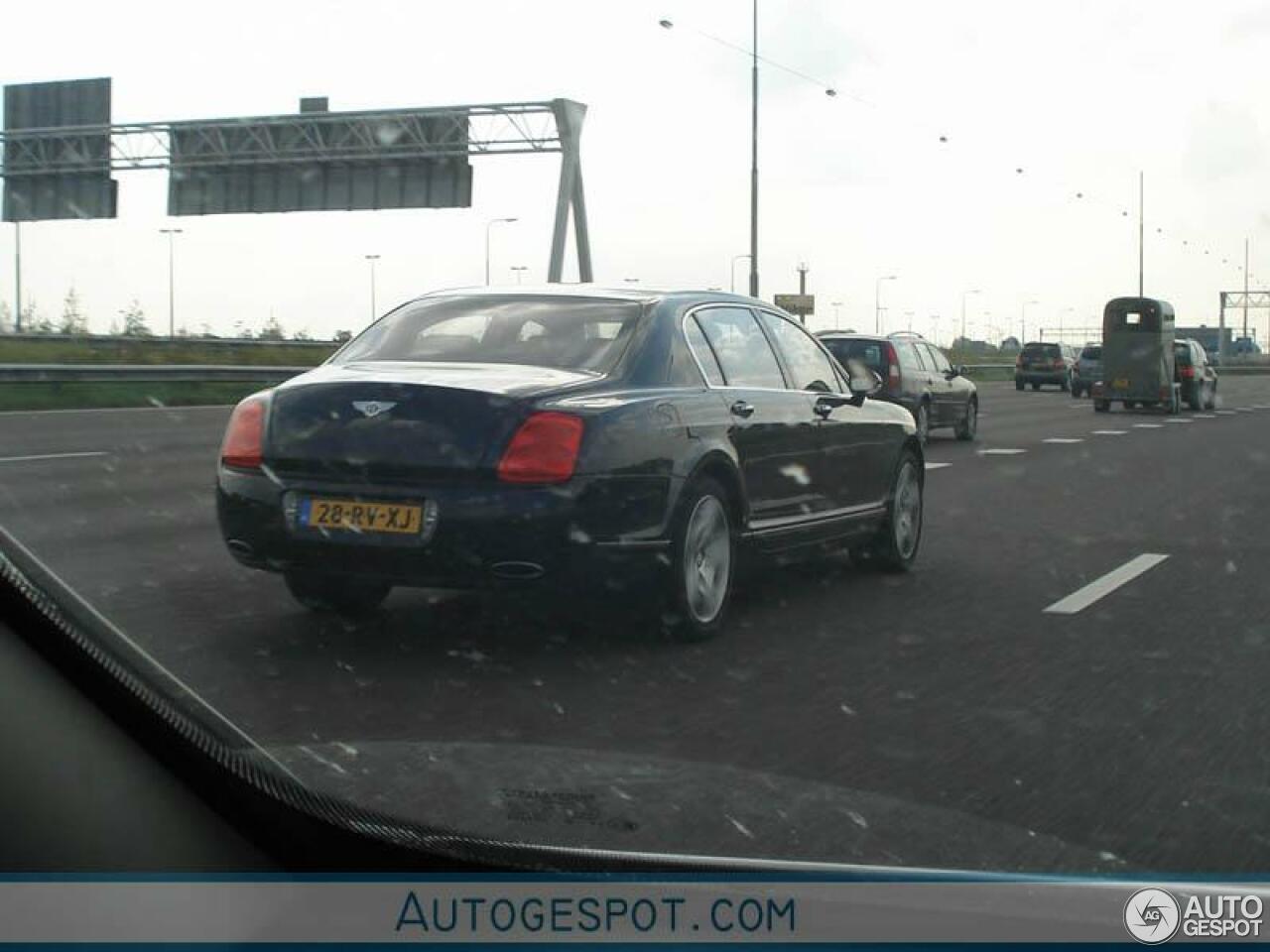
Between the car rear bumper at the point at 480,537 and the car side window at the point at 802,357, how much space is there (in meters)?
2.15

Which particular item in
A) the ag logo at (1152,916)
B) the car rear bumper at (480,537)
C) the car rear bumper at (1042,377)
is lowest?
the ag logo at (1152,916)

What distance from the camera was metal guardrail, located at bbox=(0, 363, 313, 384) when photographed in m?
23.7

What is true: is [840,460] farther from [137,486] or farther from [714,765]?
[137,486]

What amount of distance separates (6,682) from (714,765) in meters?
2.69

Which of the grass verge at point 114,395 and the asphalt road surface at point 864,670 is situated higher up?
the grass verge at point 114,395

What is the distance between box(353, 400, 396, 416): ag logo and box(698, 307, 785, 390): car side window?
181cm

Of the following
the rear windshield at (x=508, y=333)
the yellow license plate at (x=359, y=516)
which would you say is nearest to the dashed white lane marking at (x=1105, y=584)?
the rear windshield at (x=508, y=333)

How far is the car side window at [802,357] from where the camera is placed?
8461 millimetres

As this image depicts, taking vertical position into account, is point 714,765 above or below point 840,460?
below

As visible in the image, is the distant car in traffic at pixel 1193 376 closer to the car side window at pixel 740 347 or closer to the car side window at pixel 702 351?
the car side window at pixel 740 347

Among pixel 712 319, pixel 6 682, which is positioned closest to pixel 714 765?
pixel 6 682

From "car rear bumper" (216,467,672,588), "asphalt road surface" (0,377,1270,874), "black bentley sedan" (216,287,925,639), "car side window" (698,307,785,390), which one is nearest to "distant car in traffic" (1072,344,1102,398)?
"asphalt road surface" (0,377,1270,874)

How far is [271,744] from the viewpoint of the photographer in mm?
4801

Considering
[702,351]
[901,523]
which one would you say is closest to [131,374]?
[901,523]
